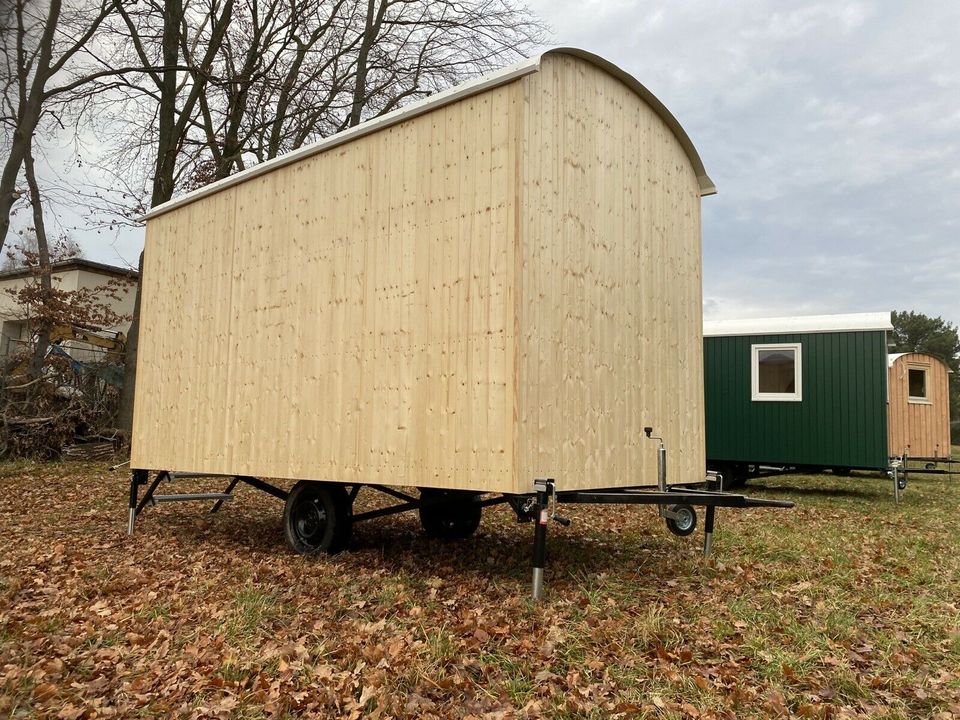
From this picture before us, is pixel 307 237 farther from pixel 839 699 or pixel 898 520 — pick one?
pixel 898 520

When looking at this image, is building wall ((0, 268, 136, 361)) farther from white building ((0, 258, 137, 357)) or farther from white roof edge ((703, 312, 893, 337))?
white roof edge ((703, 312, 893, 337))

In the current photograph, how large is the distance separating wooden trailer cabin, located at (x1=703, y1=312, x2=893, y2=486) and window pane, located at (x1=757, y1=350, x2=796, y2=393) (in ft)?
0.05

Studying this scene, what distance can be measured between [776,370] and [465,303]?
29.6 ft

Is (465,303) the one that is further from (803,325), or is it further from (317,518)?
(803,325)

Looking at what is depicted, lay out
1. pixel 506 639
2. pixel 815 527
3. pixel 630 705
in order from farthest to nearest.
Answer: pixel 815 527 → pixel 506 639 → pixel 630 705

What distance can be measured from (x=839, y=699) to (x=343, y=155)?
5.37 m

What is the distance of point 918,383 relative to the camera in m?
14.6

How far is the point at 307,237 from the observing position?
668 cm

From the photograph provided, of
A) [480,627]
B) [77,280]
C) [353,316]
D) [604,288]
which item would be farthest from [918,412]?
[77,280]

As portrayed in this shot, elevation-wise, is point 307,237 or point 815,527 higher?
point 307,237

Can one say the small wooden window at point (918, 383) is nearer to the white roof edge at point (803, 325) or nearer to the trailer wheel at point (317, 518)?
the white roof edge at point (803, 325)

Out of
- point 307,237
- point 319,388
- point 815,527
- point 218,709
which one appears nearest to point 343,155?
point 307,237

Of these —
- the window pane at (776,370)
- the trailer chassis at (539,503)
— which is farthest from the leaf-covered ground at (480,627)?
the window pane at (776,370)

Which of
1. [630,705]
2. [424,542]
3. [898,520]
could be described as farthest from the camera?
[898,520]
